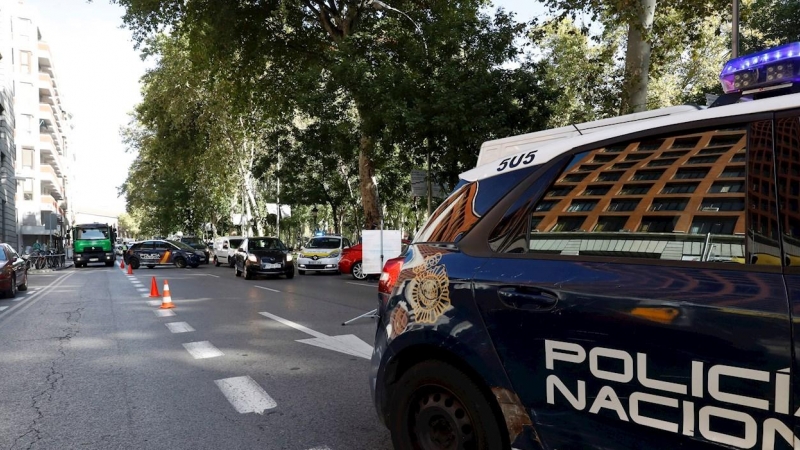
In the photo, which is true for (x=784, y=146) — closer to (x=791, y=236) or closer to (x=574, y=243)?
(x=791, y=236)

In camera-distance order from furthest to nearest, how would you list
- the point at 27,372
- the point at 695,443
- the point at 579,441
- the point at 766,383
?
the point at 27,372 → the point at 579,441 → the point at 695,443 → the point at 766,383

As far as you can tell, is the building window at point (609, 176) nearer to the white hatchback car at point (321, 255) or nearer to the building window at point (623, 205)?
the building window at point (623, 205)

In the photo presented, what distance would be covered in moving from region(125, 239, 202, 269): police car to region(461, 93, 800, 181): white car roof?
31208 millimetres

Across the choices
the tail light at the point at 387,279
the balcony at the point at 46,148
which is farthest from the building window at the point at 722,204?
the balcony at the point at 46,148

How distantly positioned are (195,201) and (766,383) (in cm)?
5600

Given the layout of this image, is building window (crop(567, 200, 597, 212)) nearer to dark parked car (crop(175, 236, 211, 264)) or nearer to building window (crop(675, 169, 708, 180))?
building window (crop(675, 169, 708, 180))

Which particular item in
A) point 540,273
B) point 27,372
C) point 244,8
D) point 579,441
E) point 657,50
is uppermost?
point 244,8

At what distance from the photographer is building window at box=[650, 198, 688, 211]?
238 centimetres

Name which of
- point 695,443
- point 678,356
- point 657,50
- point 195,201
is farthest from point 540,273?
point 195,201

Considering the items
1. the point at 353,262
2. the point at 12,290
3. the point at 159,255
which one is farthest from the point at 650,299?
the point at 159,255

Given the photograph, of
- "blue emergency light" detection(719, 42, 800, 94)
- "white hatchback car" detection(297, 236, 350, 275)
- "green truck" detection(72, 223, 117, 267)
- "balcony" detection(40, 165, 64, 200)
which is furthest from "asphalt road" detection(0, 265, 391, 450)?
"balcony" detection(40, 165, 64, 200)

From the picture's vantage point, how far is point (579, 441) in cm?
247

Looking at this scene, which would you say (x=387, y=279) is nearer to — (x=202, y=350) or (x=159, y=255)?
(x=202, y=350)

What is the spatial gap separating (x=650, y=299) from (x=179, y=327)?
840cm
